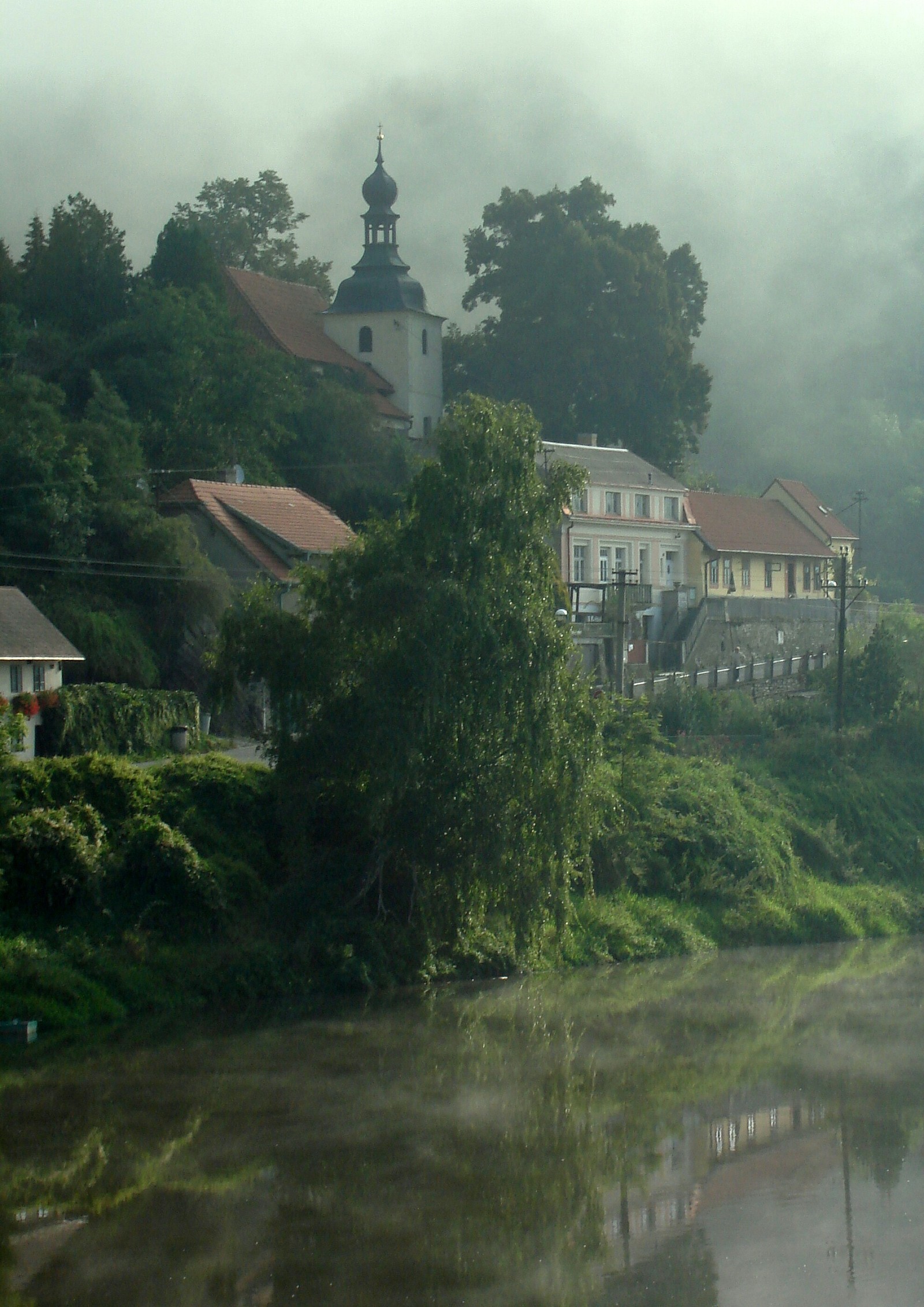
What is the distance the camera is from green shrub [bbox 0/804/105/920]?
82.1 feet

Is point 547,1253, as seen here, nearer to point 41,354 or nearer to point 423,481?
point 423,481

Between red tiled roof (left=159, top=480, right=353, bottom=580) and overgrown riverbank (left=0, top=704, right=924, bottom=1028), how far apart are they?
10.6 meters

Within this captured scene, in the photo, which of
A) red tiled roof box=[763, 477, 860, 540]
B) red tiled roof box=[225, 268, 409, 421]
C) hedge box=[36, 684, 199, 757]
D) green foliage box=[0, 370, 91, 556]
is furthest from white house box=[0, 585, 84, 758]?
red tiled roof box=[763, 477, 860, 540]

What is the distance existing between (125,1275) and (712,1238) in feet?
17.9

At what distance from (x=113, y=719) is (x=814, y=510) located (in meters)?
48.8

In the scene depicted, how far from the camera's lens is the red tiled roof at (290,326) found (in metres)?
62.8

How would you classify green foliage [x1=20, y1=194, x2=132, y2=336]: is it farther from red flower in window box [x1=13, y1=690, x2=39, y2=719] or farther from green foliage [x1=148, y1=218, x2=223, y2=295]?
red flower in window box [x1=13, y1=690, x2=39, y2=719]

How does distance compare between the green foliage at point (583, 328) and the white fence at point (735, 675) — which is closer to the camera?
the white fence at point (735, 675)

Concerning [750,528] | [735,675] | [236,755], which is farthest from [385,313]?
[236,755]

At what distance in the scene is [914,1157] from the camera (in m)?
17.8

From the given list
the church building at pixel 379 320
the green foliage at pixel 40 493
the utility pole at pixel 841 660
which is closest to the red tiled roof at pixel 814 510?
the church building at pixel 379 320

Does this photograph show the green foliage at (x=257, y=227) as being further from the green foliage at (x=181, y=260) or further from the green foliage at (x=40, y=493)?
the green foliage at (x=40, y=493)

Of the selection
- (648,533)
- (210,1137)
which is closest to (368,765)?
(210,1137)

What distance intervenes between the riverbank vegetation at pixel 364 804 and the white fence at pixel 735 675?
55.6 ft
